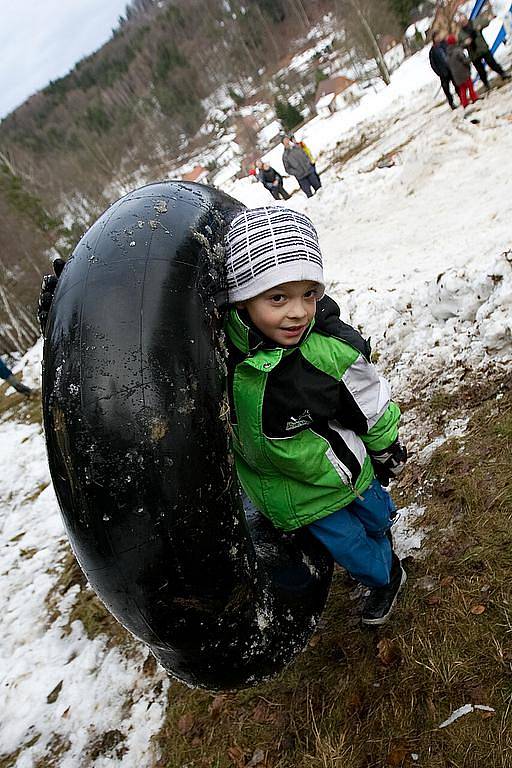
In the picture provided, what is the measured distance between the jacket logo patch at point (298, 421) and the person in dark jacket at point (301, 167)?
40.0 ft

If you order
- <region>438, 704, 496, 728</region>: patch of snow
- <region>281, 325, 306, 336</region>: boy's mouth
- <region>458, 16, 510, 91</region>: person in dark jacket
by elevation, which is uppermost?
<region>281, 325, 306, 336</region>: boy's mouth

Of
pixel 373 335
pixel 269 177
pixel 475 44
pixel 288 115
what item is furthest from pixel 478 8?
pixel 288 115

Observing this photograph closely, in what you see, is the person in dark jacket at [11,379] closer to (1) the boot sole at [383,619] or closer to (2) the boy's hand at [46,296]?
(2) the boy's hand at [46,296]

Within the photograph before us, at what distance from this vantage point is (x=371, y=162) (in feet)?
40.3

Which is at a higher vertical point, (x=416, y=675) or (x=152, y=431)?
(x=152, y=431)

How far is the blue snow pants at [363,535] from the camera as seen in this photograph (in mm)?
2279

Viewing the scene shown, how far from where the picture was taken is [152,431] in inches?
61.7

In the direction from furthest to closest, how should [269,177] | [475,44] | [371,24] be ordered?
[371,24] < [269,177] < [475,44]

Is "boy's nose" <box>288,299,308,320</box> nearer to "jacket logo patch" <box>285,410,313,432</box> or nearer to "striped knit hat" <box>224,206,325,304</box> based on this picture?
"striped knit hat" <box>224,206,325,304</box>

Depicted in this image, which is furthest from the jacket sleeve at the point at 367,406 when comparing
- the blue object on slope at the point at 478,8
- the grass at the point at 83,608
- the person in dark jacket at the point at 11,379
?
the blue object on slope at the point at 478,8

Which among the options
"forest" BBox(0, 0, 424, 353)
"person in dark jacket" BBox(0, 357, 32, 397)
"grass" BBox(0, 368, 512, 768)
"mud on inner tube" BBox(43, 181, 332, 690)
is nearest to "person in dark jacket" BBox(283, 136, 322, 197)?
"person in dark jacket" BBox(0, 357, 32, 397)

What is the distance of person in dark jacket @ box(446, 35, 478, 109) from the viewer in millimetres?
10133

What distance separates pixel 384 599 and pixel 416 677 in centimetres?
37

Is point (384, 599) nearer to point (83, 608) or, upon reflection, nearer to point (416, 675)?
point (416, 675)
